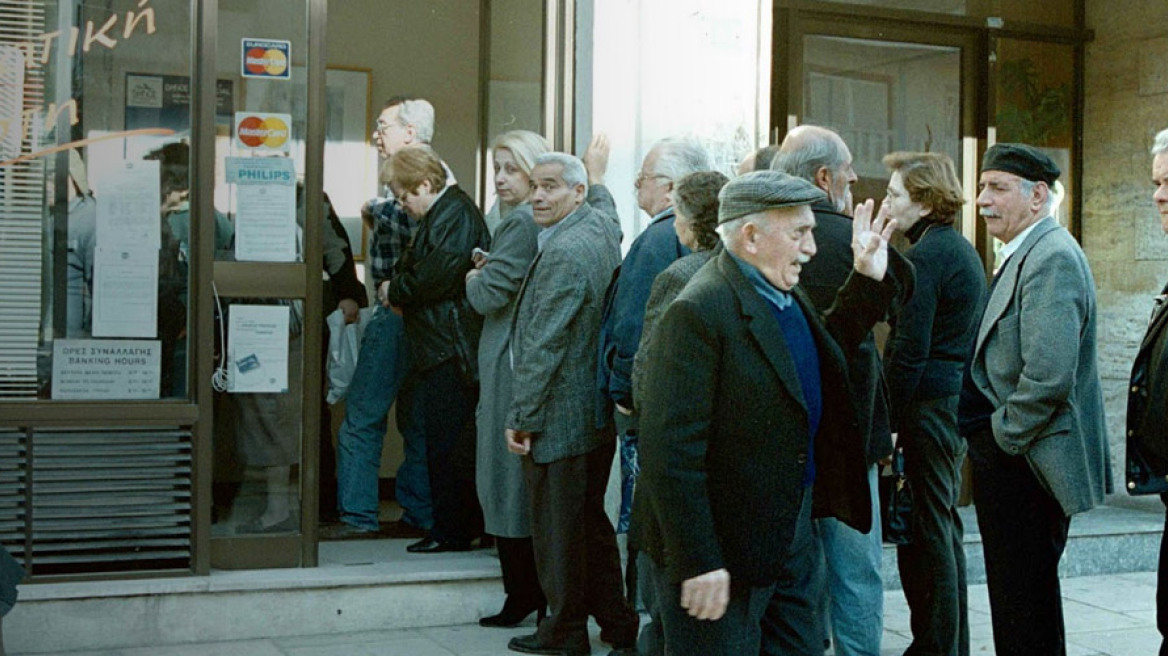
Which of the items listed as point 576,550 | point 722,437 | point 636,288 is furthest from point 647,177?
point 722,437

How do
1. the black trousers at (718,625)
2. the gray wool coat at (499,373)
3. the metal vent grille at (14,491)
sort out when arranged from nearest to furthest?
the black trousers at (718,625) < the metal vent grille at (14,491) < the gray wool coat at (499,373)

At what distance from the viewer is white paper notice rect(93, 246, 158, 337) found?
6.43 m

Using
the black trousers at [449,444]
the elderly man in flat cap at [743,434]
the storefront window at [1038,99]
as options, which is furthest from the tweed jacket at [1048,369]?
the storefront window at [1038,99]

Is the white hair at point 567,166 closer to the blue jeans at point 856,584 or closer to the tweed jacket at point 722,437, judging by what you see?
the blue jeans at point 856,584

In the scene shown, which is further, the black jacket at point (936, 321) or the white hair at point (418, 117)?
the white hair at point (418, 117)

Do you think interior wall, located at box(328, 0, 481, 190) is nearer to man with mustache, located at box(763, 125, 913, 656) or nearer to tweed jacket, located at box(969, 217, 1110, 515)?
man with mustache, located at box(763, 125, 913, 656)

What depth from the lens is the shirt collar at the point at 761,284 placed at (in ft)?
13.5

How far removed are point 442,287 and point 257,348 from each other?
963 millimetres

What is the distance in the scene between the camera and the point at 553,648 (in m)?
6.32

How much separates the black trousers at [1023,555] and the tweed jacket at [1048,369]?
74 mm

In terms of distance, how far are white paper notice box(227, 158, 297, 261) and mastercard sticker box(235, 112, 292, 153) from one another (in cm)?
5

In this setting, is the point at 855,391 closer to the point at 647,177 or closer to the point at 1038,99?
the point at 647,177

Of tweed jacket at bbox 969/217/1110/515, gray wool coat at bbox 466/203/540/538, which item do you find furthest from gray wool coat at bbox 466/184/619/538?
tweed jacket at bbox 969/217/1110/515

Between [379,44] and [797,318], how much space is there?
19.0 feet
